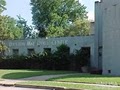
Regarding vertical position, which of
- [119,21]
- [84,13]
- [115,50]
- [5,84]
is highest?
[84,13]

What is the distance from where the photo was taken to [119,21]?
97.1 ft

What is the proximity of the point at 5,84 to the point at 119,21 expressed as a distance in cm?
1128

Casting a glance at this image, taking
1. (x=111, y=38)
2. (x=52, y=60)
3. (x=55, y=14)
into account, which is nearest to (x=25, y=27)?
(x=55, y=14)

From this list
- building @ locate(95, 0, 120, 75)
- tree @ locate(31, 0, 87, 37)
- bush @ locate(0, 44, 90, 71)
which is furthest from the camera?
tree @ locate(31, 0, 87, 37)

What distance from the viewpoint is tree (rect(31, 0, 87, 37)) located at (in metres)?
72.5

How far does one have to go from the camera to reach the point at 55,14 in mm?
72750

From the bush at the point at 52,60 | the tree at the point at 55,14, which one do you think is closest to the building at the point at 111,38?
the bush at the point at 52,60

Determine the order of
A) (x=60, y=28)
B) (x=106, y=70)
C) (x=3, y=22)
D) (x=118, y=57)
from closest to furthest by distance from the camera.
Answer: (x=118, y=57) < (x=106, y=70) < (x=3, y=22) < (x=60, y=28)

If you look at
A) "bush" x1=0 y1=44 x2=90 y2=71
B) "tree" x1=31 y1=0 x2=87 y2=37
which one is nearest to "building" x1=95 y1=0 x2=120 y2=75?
"bush" x1=0 y1=44 x2=90 y2=71

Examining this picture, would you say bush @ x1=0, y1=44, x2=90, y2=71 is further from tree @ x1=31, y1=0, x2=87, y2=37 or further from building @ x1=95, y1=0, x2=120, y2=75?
tree @ x1=31, y1=0, x2=87, y2=37

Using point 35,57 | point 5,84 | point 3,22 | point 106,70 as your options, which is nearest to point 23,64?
point 35,57

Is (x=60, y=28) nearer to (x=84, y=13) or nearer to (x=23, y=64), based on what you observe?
(x=84, y=13)

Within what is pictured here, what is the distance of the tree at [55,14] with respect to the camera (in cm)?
7250

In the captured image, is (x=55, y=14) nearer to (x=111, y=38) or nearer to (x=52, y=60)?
(x=52, y=60)
